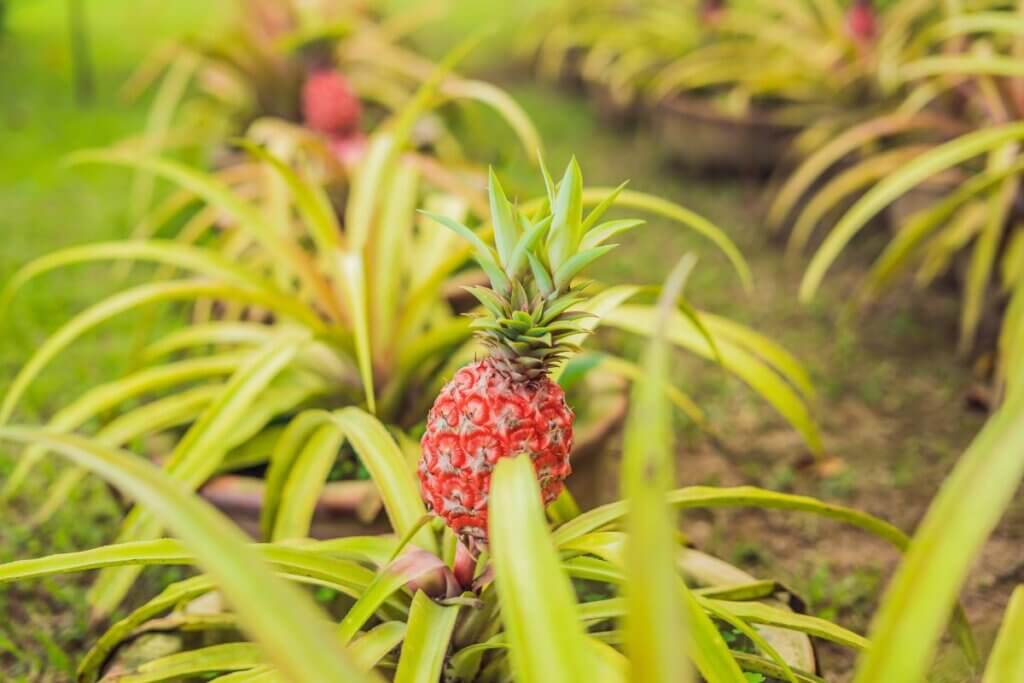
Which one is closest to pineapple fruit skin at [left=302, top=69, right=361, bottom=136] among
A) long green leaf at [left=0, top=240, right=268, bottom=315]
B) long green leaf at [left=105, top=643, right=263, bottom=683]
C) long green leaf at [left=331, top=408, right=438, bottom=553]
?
long green leaf at [left=0, top=240, right=268, bottom=315]

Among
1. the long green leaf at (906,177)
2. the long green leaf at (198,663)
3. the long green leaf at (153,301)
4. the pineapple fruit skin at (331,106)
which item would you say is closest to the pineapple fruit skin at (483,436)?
the long green leaf at (198,663)

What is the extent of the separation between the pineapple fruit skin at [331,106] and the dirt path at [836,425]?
3.04 ft

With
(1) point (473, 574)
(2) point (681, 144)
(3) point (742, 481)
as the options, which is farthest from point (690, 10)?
(1) point (473, 574)

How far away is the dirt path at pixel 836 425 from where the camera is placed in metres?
1.69

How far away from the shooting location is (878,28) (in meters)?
3.33

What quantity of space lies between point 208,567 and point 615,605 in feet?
1.76

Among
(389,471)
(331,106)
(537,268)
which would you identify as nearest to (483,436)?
(537,268)

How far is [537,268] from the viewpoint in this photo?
2.74 feet

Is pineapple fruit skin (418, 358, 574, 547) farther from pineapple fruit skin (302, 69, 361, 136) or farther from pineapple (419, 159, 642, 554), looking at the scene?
pineapple fruit skin (302, 69, 361, 136)

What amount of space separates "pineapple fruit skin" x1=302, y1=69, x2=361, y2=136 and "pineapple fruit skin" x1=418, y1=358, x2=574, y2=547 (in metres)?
1.67

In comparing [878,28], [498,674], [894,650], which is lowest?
[498,674]

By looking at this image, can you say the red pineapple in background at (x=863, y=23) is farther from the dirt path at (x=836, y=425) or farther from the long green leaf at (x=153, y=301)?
the long green leaf at (x=153, y=301)

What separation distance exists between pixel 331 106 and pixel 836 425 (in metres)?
1.44

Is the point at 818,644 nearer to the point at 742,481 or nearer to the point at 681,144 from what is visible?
the point at 742,481
